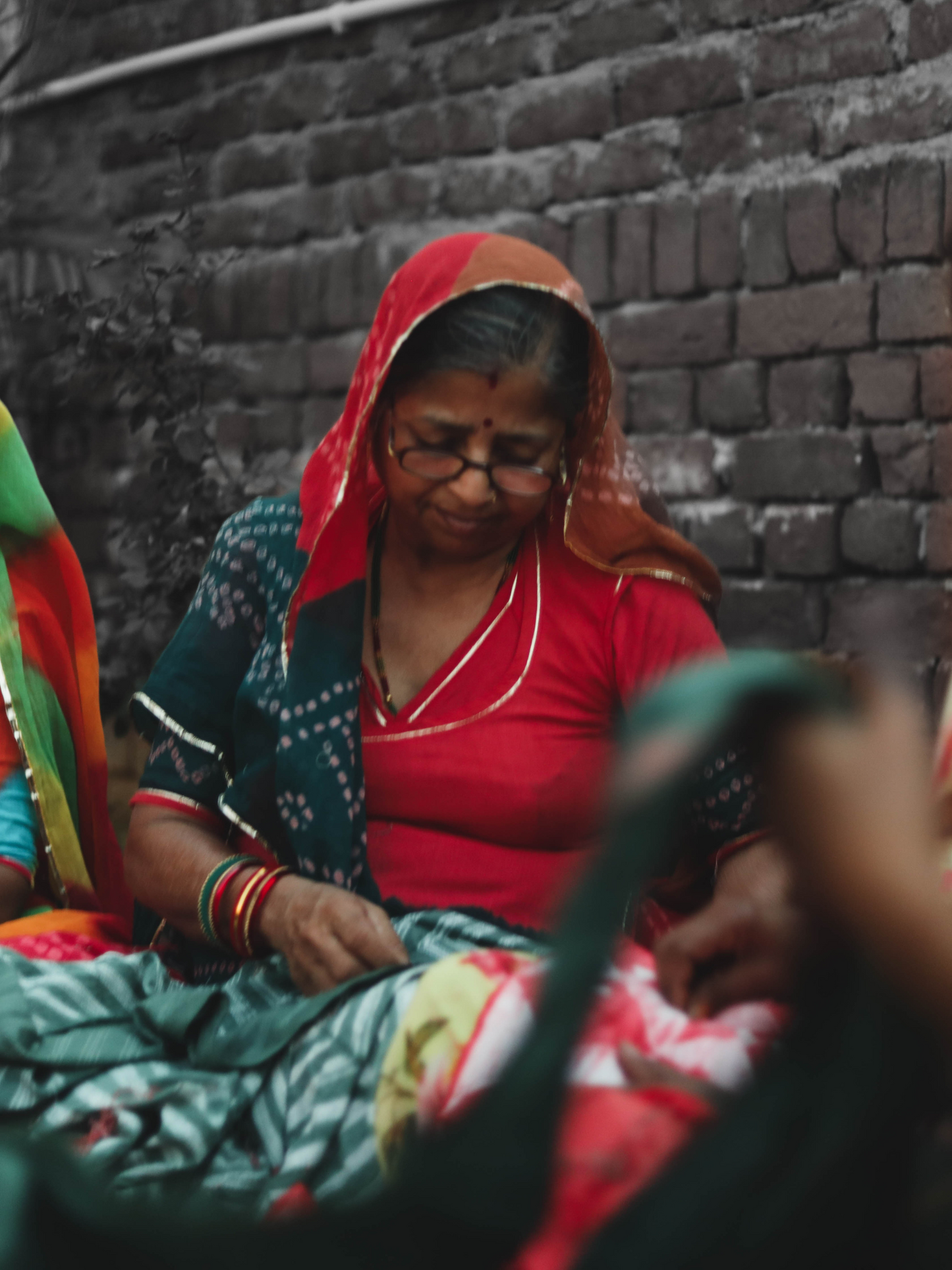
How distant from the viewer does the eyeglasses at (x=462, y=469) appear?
1.52 m

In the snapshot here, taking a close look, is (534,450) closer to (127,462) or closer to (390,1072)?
(390,1072)

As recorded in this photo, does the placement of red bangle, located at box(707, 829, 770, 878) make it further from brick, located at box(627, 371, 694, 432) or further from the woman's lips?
brick, located at box(627, 371, 694, 432)

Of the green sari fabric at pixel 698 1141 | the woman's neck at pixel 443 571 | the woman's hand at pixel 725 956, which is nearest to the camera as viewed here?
the green sari fabric at pixel 698 1141

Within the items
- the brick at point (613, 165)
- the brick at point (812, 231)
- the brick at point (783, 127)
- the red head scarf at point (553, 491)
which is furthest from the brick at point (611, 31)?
the red head scarf at point (553, 491)

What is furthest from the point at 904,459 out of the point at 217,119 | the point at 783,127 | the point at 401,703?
the point at 217,119

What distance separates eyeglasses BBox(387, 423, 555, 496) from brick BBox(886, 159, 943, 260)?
1220 mm

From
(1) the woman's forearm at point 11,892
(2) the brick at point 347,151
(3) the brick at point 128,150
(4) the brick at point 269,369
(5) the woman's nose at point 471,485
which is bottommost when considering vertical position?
(1) the woman's forearm at point 11,892

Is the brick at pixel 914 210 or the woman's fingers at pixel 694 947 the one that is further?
the brick at pixel 914 210

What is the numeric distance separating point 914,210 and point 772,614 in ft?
2.76

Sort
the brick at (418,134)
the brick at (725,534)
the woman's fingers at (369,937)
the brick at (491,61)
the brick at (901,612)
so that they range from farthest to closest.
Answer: the brick at (418,134)
the brick at (491,61)
the brick at (725,534)
the brick at (901,612)
the woman's fingers at (369,937)

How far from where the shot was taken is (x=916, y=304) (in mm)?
2354

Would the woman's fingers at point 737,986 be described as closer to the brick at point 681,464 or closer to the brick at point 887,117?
the brick at point 681,464

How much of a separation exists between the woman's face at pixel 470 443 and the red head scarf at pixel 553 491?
0.24 ft

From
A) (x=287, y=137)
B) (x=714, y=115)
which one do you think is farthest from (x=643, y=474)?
(x=287, y=137)
